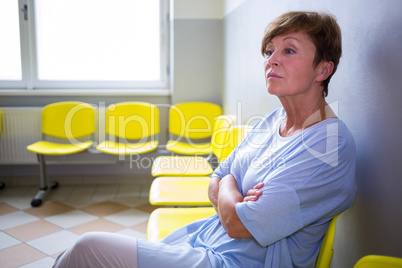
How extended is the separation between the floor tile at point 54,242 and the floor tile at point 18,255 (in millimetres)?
49

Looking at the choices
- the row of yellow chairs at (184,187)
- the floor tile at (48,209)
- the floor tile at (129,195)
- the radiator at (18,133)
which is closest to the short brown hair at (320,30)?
the row of yellow chairs at (184,187)

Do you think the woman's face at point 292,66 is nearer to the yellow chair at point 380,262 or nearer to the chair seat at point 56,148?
the yellow chair at point 380,262

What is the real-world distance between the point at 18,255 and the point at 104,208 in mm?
958

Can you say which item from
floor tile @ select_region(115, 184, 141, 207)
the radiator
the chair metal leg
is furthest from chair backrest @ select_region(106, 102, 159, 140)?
the radiator

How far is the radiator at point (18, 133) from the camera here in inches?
147

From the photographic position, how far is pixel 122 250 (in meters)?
1.14

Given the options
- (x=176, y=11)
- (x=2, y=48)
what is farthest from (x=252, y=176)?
(x=2, y=48)

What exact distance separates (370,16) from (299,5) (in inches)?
25.6

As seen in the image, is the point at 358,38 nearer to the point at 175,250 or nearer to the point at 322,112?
the point at 322,112

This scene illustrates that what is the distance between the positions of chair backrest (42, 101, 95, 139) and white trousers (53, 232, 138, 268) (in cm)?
268

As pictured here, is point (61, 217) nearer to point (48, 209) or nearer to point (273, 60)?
point (48, 209)

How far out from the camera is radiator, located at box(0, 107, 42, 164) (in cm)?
372

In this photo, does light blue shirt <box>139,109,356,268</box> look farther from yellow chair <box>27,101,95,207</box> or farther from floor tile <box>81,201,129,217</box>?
yellow chair <box>27,101,95,207</box>

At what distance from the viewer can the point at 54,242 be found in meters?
2.60
